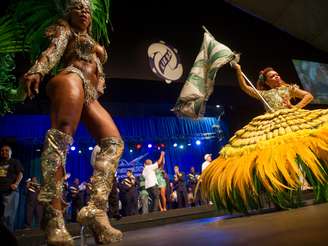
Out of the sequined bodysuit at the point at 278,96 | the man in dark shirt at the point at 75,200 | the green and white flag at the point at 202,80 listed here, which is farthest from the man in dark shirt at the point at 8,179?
the man in dark shirt at the point at 75,200

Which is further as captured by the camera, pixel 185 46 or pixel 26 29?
pixel 185 46

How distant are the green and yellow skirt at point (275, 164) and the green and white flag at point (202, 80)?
0.50m

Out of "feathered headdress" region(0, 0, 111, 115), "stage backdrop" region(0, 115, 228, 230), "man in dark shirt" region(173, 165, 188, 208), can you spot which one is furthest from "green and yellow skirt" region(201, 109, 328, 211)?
"stage backdrop" region(0, 115, 228, 230)

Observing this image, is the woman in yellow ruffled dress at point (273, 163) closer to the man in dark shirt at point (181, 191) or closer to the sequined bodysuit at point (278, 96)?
the sequined bodysuit at point (278, 96)

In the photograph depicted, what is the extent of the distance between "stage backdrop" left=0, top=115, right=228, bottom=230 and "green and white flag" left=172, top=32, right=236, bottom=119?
25.9 ft

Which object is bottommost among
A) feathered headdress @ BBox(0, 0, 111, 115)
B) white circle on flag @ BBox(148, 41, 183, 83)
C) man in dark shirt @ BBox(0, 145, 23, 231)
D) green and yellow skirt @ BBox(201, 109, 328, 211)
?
green and yellow skirt @ BBox(201, 109, 328, 211)

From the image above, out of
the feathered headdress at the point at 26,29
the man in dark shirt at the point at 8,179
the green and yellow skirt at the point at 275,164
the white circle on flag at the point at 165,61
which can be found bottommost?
the green and yellow skirt at the point at 275,164

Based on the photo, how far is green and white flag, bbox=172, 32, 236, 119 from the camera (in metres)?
2.46

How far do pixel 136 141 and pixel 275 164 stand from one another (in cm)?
964

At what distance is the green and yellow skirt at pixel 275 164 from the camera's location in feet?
5.73

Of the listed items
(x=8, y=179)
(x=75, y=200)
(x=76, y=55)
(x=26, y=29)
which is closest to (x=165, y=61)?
(x=8, y=179)

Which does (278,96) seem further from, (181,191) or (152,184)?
(181,191)

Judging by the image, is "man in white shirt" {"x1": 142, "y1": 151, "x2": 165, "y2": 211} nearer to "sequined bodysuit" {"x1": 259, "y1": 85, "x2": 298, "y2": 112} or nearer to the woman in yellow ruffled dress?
"sequined bodysuit" {"x1": 259, "y1": 85, "x2": 298, "y2": 112}

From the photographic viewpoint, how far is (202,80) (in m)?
2.54
